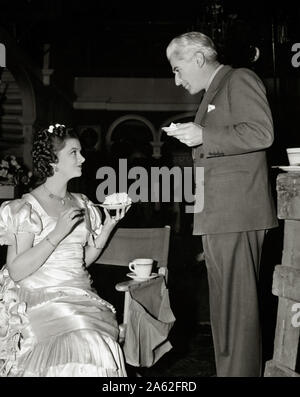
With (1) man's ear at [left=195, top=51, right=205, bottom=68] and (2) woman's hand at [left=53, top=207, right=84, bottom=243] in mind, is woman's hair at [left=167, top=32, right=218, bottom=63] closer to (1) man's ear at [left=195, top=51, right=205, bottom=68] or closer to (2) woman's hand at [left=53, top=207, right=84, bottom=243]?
(1) man's ear at [left=195, top=51, right=205, bottom=68]

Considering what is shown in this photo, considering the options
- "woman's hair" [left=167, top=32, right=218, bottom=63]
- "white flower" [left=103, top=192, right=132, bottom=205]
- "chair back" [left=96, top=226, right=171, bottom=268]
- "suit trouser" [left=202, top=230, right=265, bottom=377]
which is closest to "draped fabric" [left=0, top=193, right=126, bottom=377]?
"white flower" [left=103, top=192, right=132, bottom=205]

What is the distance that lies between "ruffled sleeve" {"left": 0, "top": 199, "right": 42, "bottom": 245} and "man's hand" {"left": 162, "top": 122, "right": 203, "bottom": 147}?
0.86m

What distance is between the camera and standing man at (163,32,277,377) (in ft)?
6.41

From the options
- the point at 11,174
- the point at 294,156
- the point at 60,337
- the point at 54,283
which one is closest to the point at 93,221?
the point at 54,283

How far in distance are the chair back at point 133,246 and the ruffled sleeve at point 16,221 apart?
655mm

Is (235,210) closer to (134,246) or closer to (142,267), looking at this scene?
(142,267)

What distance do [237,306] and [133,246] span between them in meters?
1.00

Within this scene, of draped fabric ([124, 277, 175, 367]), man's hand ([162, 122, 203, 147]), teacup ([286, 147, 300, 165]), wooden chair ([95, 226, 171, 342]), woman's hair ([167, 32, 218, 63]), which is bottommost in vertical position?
draped fabric ([124, 277, 175, 367])

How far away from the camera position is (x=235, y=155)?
204cm

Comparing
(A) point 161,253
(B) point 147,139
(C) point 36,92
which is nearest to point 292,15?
(C) point 36,92

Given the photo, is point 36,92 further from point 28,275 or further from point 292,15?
point 28,275

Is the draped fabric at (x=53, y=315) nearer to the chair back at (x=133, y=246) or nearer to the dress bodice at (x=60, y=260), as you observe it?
the dress bodice at (x=60, y=260)

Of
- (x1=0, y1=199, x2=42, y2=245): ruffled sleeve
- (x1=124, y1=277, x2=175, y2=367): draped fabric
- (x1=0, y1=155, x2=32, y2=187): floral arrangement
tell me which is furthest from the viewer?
(x1=0, y1=155, x2=32, y2=187): floral arrangement

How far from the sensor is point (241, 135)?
1912 millimetres
